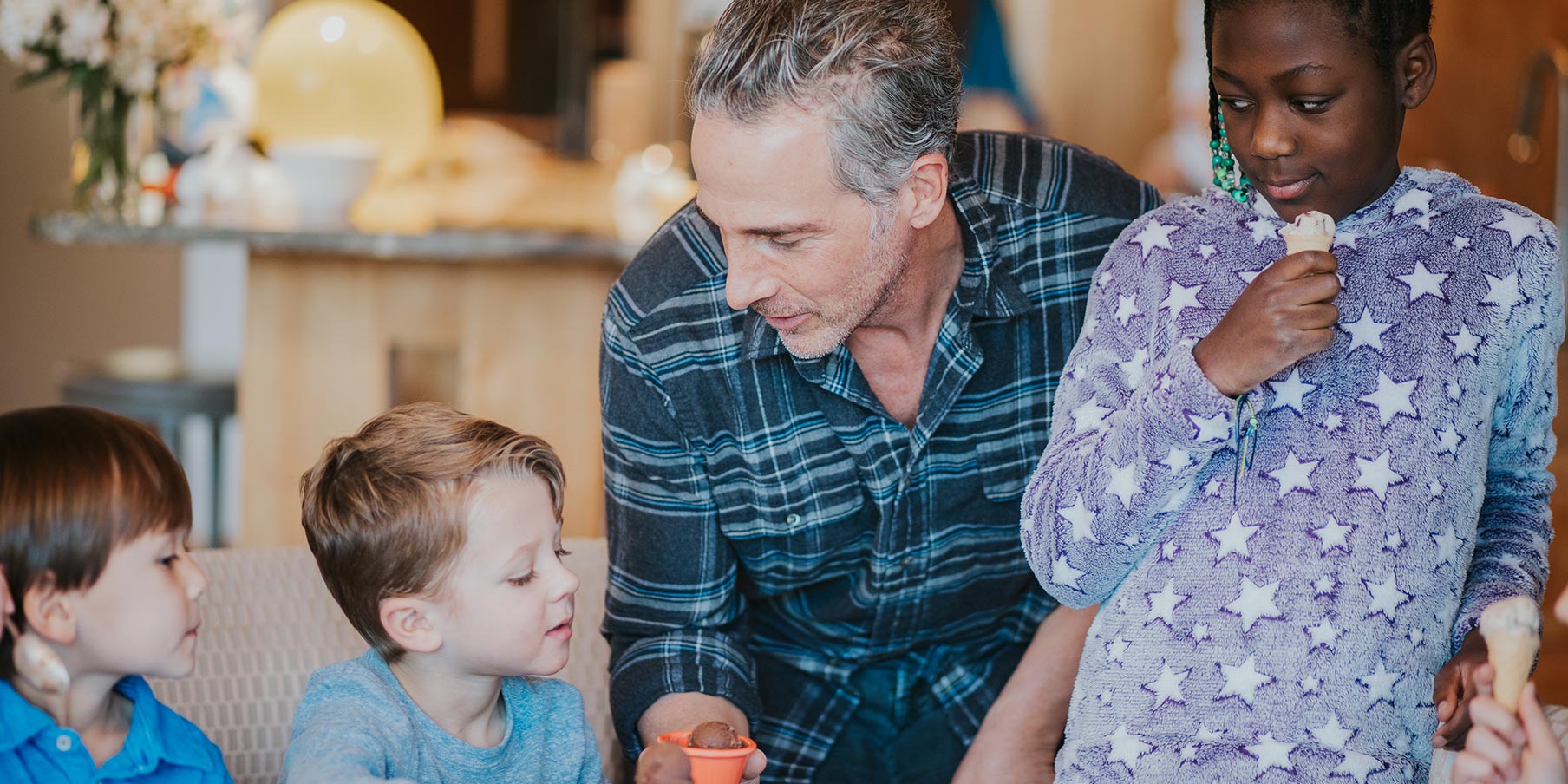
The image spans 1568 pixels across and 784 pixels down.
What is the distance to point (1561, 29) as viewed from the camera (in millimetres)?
3297

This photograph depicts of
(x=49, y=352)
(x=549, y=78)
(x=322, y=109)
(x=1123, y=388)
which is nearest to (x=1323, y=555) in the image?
(x=1123, y=388)

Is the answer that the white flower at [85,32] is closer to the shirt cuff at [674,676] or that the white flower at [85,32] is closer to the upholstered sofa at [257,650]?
the upholstered sofa at [257,650]

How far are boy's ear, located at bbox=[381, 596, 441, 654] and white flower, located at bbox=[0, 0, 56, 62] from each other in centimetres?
194

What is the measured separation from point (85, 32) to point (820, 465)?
1.93 m

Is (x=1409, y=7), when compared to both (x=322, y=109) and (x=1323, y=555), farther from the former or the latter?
(x=322, y=109)

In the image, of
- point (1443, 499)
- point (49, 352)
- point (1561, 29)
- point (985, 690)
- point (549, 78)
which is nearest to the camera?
point (1443, 499)

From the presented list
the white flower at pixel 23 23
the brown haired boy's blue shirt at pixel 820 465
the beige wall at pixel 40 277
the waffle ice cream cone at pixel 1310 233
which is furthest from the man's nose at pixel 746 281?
the beige wall at pixel 40 277

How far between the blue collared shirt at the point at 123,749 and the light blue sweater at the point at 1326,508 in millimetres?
729

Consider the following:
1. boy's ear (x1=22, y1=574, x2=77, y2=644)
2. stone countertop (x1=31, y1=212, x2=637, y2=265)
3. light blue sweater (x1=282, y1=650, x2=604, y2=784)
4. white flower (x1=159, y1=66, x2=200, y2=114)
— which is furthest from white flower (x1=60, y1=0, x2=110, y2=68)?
boy's ear (x1=22, y1=574, x2=77, y2=644)

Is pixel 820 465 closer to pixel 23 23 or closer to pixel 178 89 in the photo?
pixel 23 23

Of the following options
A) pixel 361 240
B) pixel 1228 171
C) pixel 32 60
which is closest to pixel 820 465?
pixel 1228 171

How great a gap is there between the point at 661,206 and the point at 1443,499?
7.61 ft

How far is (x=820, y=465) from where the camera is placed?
5.68 ft

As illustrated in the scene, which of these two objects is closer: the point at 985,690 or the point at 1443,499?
the point at 1443,499
